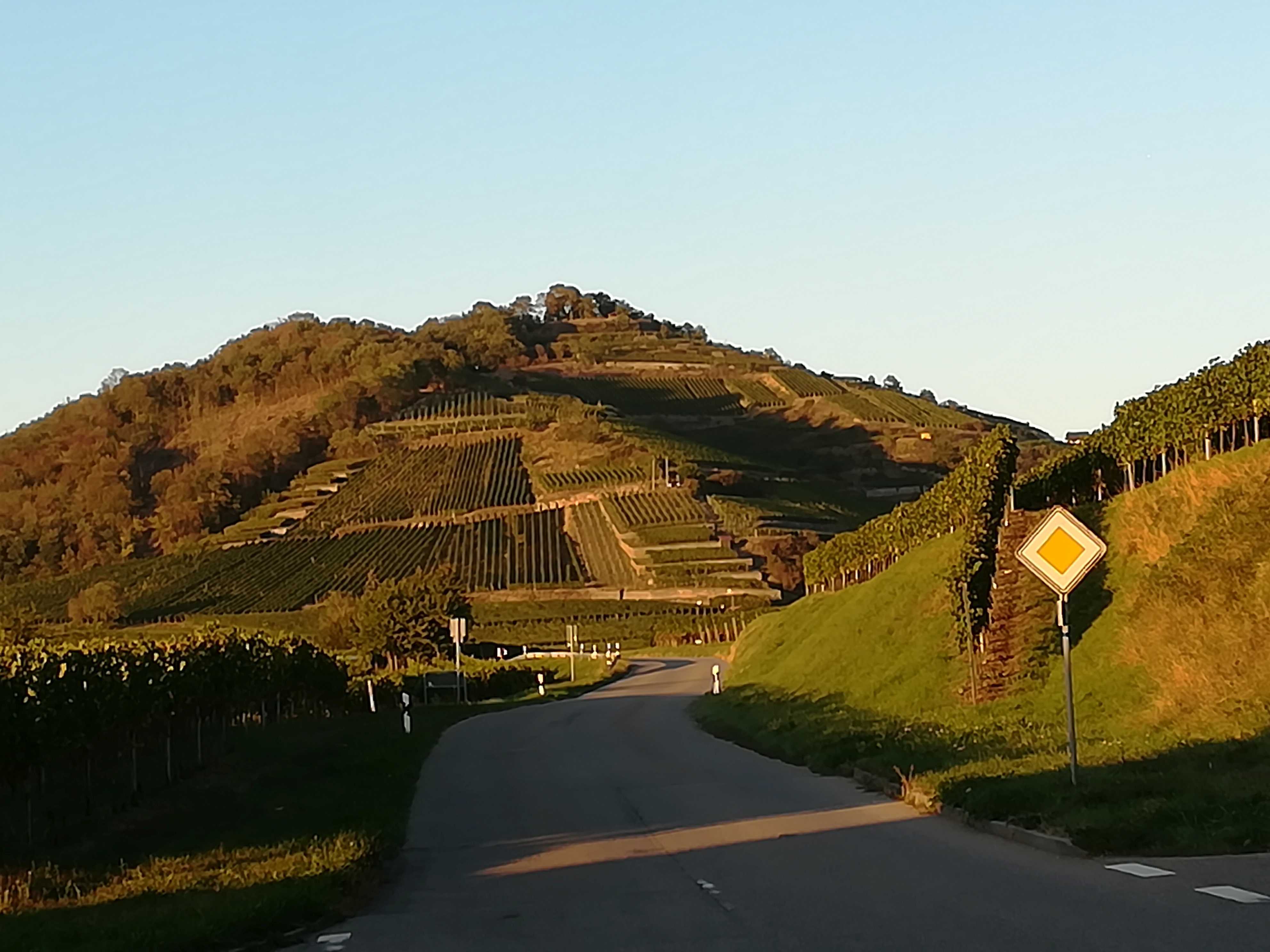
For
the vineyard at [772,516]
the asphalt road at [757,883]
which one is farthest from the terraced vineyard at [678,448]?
the asphalt road at [757,883]

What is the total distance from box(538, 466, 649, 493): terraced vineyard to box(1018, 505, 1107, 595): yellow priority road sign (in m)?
113

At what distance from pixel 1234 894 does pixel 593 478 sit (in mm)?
123645

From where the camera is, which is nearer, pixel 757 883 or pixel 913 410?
pixel 757 883

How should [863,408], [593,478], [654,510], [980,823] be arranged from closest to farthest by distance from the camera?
[980,823]
[654,510]
[593,478]
[863,408]

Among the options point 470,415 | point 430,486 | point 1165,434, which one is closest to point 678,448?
point 430,486

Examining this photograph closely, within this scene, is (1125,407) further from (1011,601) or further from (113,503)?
(113,503)

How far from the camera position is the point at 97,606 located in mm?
96500

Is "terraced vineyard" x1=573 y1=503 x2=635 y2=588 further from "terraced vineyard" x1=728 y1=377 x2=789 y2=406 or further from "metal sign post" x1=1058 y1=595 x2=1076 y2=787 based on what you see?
"metal sign post" x1=1058 y1=595 x2=1076 y2=787

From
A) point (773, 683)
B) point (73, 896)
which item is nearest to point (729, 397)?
point (773, 683)

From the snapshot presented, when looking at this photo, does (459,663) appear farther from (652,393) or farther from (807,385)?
(807,385)

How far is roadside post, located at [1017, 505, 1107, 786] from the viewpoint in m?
13.9

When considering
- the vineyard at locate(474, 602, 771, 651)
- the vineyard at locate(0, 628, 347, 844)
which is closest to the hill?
the vineyard at locate(474, 602, 771, 651)

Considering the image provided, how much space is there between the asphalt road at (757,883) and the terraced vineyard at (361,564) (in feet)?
270

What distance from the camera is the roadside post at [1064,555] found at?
13.9 meters
